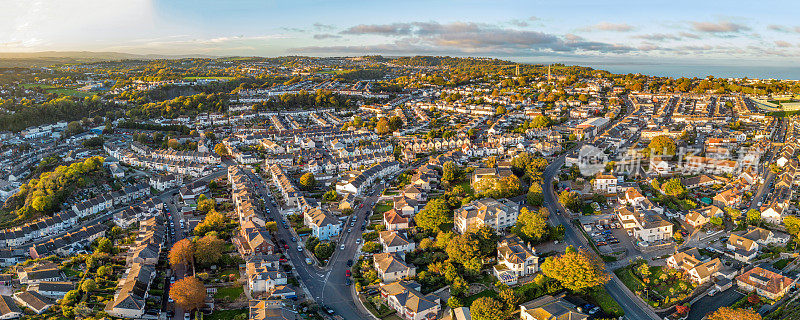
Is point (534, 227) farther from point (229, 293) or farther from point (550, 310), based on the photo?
point (229, 293)

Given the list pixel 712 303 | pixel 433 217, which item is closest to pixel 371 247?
pixel 433 217

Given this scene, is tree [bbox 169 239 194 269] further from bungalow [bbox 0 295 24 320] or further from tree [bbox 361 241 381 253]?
tree [bbox 361 241 381 253]

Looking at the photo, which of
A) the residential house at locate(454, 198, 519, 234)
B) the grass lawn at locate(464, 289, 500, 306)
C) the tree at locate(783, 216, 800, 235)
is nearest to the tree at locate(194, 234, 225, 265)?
the grass lawn at locate(464, 289, 500, 306)

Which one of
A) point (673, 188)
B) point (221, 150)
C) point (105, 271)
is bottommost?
point (105, 271)

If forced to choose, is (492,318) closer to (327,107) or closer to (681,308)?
(681,308)

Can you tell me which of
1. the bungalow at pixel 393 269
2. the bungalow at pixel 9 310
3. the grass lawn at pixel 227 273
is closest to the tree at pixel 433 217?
the bungalow at pixel 393 269
